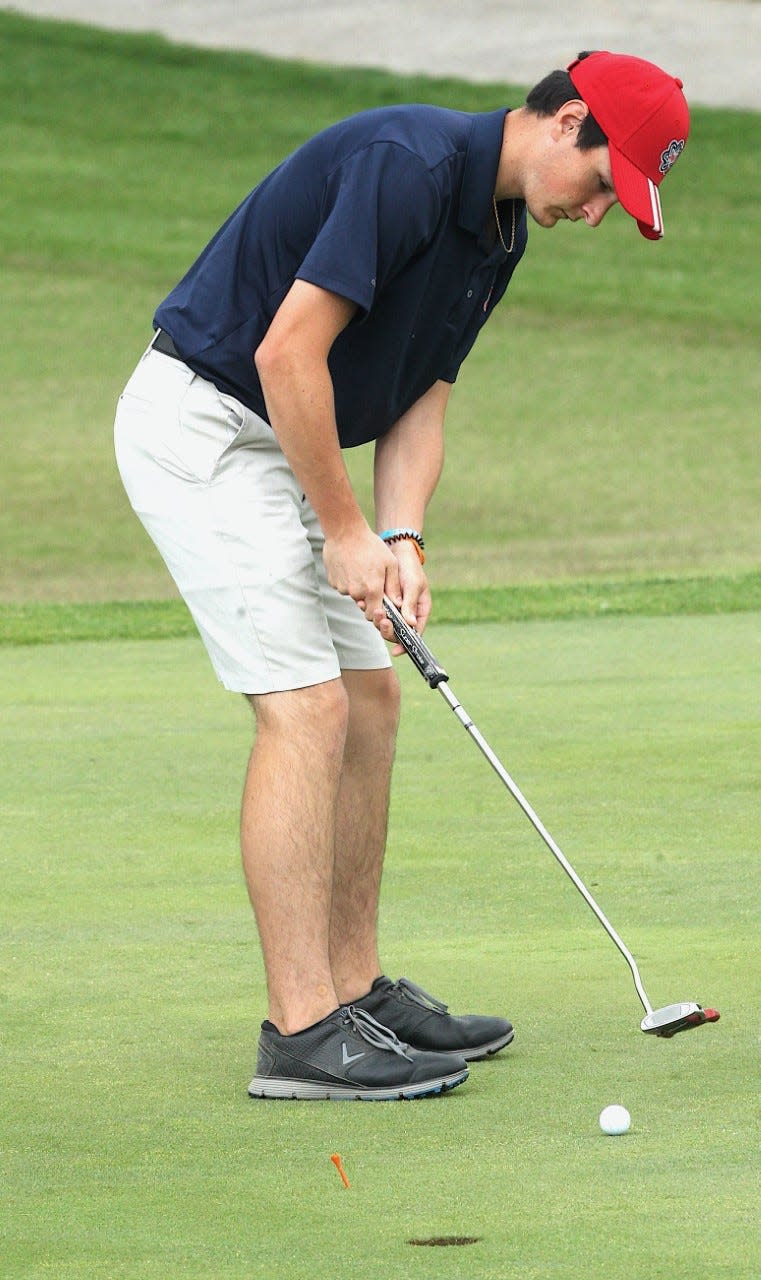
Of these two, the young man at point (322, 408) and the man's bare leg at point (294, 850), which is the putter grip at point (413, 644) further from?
the man's bare leg at point (294, 850)

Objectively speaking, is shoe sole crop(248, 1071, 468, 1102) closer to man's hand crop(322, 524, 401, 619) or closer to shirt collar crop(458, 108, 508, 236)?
man's hand crop(322, 524, 401, 619)

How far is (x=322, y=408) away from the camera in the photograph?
10.1 ft

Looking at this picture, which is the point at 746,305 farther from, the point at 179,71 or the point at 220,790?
the point at 220,790

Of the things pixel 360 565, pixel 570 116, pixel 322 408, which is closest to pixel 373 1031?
pixel 360 565

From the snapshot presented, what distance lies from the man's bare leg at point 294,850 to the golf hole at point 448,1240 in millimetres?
869

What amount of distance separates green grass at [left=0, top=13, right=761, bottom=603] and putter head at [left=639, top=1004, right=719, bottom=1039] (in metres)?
6.75

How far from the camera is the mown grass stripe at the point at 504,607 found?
7.81 metres

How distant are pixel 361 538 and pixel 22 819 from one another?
5.71ft

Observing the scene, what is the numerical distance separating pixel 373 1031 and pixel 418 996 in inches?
6.0

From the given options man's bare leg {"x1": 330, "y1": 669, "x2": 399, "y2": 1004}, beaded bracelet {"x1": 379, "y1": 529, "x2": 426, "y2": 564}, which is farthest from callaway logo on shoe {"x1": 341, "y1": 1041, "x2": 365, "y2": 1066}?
beaded bracelet {"x1": 379, "y1": 529, "x2": 426, "y2": 564}

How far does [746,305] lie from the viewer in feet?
63.7

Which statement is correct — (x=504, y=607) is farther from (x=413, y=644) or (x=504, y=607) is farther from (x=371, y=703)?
(x=413, y=644)

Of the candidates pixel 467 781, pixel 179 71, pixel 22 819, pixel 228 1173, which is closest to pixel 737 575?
pixel 467 781

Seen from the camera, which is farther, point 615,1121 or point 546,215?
point 546,215
